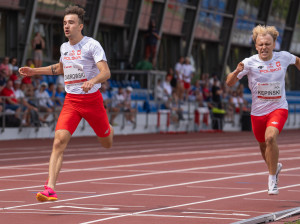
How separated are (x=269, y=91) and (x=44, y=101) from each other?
48.1ft

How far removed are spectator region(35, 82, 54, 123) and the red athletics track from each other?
3212mm

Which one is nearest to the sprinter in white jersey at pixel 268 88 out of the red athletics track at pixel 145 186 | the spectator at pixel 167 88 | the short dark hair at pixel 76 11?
the red athletics track at pixel 145 186

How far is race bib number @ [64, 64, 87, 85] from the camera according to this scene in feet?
28.7

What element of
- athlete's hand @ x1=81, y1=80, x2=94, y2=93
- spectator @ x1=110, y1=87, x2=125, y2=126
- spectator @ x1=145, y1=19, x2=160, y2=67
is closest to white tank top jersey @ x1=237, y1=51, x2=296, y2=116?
athlete's hand @ x1=81, y1=80, x2=94, y2=93

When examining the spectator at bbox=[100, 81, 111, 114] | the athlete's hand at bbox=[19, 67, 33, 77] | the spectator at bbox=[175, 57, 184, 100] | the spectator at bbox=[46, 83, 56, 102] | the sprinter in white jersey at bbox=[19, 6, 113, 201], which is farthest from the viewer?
the spectator at bbox=[175, 57, 184, 100]

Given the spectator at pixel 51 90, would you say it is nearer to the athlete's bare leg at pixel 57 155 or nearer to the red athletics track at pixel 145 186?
the red athletics track at pixel 145 186

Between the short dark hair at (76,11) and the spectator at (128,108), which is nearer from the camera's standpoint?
the short dark hair at (76,11)

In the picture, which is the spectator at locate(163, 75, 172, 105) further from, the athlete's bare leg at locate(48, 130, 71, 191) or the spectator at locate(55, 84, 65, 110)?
the athlete's bare leg at locate(48, 130, 71, 191)

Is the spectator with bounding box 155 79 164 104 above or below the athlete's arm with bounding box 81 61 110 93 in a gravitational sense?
below

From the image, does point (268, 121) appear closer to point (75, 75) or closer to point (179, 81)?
point (75, 75)

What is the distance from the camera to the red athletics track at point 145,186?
26.6ft

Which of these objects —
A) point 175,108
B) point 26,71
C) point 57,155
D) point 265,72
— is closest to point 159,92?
point 175,108

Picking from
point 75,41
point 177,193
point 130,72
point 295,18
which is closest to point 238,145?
point 130,72

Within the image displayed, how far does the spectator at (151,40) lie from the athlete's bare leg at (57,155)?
2542 centimetres
